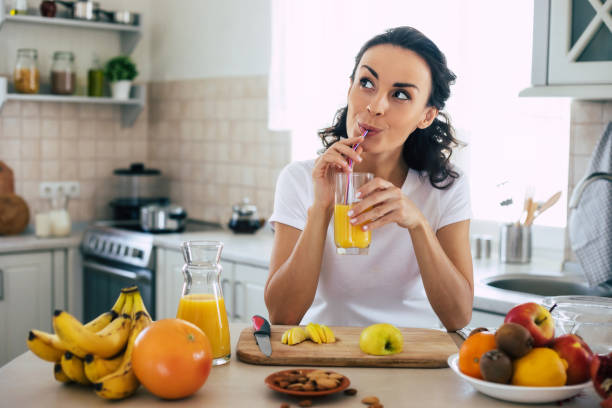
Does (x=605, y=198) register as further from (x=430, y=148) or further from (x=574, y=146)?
(x=430, y=148)

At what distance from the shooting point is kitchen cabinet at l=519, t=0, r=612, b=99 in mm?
2213

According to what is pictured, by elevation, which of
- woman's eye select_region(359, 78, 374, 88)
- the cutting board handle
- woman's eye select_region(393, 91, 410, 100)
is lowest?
the cutting board handle

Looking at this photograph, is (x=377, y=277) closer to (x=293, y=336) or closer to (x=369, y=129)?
(x=369, y=129)

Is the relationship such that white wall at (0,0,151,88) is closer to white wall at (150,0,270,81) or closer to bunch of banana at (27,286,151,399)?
white wall at (150,0,270,81)

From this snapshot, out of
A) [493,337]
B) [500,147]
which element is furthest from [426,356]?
[500,147]

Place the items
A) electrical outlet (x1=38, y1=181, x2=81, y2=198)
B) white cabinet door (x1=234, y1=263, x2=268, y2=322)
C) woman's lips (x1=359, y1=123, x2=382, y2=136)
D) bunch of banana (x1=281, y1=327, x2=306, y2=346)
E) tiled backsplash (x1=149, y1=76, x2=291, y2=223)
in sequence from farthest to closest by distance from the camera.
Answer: electrical outlet (x1=38, y1=181, x2=81, y2=198), tiled backsplash (x1=149, y1=76, x2=291, y2=223), white cabinet door (x1=234, y1=263, x2=268, y2=322), woman's lips (x1=359, y1=123, x2=382, y2=136), bunch of banana (x1=281, y1=327, x2=306, y2=346)

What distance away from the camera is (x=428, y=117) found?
1927mm

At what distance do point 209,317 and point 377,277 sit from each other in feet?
2.33

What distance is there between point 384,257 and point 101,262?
2.16 m

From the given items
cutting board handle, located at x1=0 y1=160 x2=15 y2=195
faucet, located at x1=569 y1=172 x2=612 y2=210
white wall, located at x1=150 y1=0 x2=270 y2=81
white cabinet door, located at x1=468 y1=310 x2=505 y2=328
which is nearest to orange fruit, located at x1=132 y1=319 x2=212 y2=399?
white cabinet door, located at x1=468 y1=310 x2=505 y2=328

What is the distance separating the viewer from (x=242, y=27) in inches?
152

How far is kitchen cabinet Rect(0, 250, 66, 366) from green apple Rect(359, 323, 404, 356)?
8.51ft

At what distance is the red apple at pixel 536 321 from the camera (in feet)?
3.62

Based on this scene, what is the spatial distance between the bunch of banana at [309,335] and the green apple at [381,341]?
9cm
